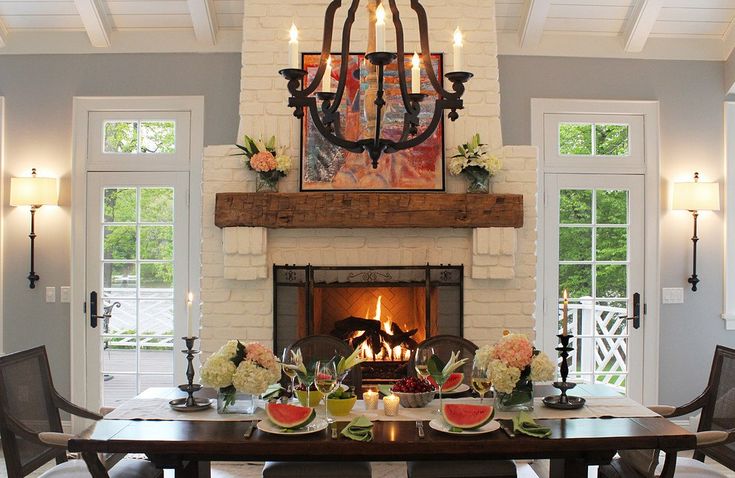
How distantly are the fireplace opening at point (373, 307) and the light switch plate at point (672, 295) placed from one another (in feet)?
5.03

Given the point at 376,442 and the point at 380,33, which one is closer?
the point at 380,33

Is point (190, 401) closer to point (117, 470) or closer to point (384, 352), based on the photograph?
point (117, 470)

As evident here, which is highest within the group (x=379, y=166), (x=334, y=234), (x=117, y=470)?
(x=379, y=166)

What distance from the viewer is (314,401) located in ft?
9.71

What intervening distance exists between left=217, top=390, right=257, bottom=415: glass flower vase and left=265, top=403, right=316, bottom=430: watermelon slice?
230 mm

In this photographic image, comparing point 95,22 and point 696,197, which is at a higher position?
point 95,22

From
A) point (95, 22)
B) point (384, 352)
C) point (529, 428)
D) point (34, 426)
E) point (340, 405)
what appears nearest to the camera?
point (529, 428)

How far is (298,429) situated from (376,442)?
11.6 inches

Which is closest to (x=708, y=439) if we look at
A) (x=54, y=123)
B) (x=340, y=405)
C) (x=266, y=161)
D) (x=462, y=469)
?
(x=462, y=469)

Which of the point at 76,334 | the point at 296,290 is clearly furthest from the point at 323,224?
the point at 76,334

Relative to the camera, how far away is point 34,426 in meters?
3.26

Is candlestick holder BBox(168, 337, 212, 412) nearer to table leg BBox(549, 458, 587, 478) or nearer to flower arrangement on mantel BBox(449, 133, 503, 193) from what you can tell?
table leg BBox(549, 458, 587, 478)

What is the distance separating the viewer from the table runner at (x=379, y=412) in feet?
9.61

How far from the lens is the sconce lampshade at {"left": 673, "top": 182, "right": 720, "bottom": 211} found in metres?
5.02
